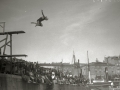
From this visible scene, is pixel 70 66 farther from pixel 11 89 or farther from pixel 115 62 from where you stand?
pixel 11 89

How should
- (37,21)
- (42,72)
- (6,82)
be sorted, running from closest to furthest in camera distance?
(6,82)
(37,21)
(42,72)

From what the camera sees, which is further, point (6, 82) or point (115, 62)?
point (115, 62)

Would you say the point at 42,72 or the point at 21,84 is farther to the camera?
the point at 42,72

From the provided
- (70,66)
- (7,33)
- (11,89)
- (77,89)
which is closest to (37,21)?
(7,33)

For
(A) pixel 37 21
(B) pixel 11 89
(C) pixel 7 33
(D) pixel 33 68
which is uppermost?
(A) pixel 37 21

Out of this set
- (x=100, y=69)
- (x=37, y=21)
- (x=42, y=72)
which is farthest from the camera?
(x=100, y=69)

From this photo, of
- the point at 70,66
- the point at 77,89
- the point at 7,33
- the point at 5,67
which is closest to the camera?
the point at 5,67

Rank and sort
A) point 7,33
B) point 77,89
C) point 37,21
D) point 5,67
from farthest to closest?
point 77,89 < point 37,21 < point 7,33 < point 5,67

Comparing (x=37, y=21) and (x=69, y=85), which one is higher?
(x=37, y=21)

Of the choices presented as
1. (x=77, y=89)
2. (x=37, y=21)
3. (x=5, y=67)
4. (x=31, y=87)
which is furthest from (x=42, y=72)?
(x=77, y=89)

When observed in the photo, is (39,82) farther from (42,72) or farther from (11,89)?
(11,89)
